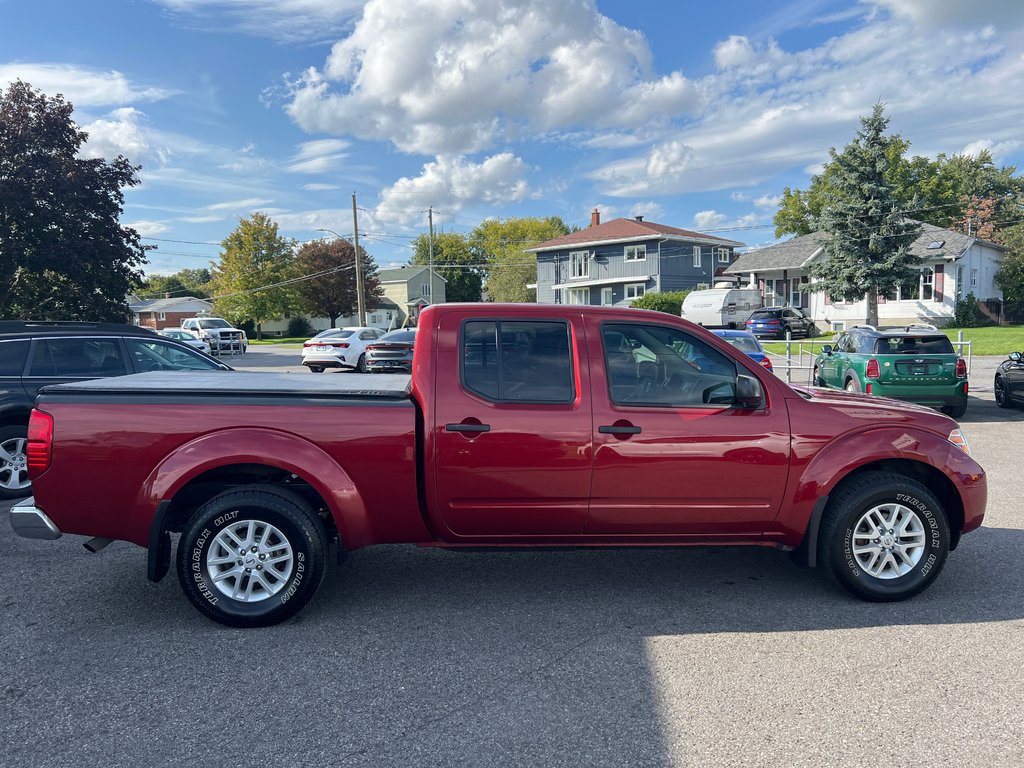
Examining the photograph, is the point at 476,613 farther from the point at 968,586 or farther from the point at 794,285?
the point at 794,285

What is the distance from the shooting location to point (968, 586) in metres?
4.68

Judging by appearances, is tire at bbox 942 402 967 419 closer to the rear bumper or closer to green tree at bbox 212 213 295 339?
the rear bumper

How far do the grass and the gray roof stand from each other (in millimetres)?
3961

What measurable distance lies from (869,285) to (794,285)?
9.91 meters

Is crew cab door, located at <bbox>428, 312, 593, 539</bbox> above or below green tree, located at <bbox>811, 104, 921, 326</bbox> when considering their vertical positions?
below

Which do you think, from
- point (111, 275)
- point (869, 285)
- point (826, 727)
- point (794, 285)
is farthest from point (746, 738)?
point (794, 285)

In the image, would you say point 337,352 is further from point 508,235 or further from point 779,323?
point 508,235

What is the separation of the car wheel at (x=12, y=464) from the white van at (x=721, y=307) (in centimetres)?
2925

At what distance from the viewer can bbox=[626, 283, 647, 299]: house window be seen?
45.7 metres

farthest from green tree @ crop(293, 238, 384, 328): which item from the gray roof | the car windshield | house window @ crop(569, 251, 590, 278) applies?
the car windshield

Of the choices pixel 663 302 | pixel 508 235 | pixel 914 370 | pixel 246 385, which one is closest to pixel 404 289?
pixel 508 235

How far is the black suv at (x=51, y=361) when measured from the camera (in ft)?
23.4

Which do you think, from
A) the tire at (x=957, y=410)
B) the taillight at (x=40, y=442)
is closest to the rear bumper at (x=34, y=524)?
the taillight at (x=40, y=442)

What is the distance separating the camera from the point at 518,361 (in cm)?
434
